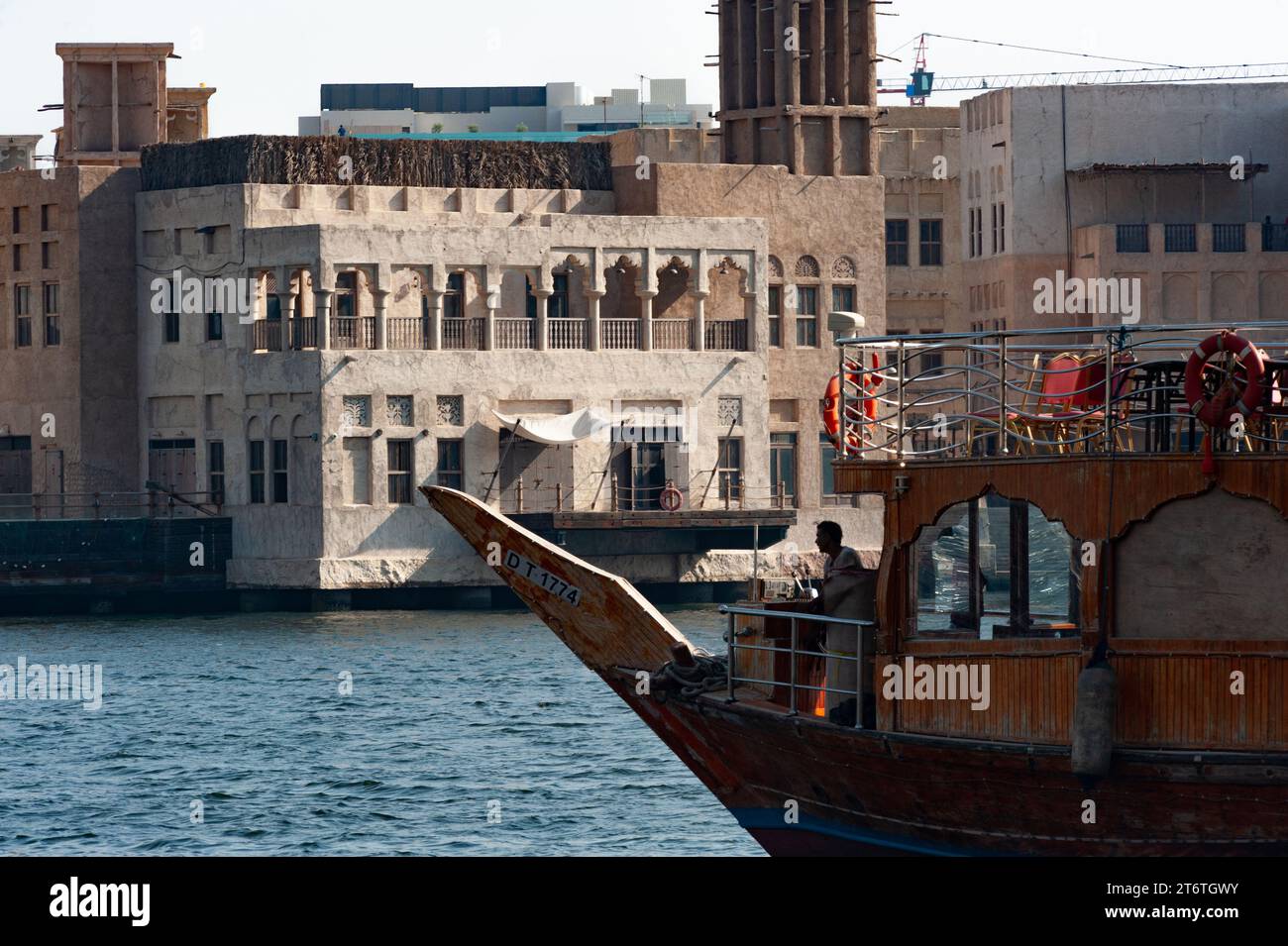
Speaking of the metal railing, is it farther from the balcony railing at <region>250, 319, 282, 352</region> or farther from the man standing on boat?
the man standing on boat

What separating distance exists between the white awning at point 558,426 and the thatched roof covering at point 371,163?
6086 millimetres

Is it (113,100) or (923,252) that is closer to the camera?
(113,100)

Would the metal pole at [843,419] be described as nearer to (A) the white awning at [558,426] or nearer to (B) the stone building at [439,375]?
(B) the stone building at [439,375]

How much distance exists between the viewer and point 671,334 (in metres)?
55.1

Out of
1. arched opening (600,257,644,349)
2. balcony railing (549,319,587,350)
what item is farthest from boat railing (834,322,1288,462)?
arched opening (600,257,644,349)

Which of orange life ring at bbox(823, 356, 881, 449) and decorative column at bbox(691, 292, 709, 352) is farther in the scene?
decorative column at bbox(691, 292, 709, 352)

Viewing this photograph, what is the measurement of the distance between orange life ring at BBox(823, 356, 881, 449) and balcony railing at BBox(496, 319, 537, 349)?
108 feet

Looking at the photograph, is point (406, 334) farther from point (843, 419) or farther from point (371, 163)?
point (843, 419)

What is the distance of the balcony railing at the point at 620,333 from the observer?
54.5 m

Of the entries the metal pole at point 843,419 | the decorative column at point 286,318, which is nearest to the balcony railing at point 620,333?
the decorative column at point 286,318

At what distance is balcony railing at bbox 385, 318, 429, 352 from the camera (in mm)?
52750

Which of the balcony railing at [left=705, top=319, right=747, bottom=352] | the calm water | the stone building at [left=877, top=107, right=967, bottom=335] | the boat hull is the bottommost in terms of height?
the calm water

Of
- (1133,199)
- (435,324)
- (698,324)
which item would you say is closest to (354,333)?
(435,324)

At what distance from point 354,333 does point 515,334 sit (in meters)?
3.38
